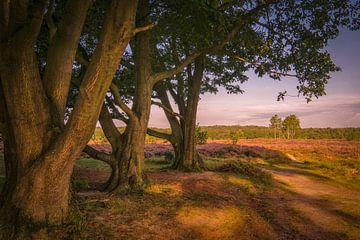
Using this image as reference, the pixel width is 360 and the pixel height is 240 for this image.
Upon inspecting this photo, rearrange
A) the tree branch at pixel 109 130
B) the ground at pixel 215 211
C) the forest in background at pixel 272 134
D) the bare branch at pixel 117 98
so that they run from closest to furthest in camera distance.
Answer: the ground at pixel 215 211
the bare branch at pixel 117 98
the tree branch at pixel 109 130
the forest in background at pixel 272 134

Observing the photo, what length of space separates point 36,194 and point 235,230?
13.6ft

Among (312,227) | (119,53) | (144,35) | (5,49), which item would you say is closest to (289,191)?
(312,227)

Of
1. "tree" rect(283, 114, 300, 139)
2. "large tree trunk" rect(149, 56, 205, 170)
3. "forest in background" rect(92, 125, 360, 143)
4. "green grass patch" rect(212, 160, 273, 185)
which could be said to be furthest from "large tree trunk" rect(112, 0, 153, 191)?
"tree" rect(283, 114, 300, 139)

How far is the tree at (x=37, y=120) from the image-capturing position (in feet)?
16.0

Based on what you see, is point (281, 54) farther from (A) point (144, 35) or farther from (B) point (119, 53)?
(B) point (119, 53)

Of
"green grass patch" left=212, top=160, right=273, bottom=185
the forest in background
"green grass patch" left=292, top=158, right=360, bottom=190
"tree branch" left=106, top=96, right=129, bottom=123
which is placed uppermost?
"tree branch" left=106, top=96, right=129, bottom=123

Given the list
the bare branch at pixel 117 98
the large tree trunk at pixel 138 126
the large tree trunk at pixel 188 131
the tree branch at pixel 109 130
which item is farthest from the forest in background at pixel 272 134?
the bare branch at pixel 117 98

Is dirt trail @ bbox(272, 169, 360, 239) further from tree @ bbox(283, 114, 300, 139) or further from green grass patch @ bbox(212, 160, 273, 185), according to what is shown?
tree @ bbox(283, 114, 300, 139)

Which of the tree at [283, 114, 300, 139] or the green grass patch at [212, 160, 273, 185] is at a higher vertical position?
the tree at [283, 114, 300, 139]

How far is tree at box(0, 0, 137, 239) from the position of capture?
4.89 m

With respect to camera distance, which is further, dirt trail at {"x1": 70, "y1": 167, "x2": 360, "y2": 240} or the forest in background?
the forest in background

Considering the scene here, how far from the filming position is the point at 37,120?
5324mm

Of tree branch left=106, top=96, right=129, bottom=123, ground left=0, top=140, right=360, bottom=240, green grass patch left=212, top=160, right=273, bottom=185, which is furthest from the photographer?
green grass patch left=212, top=160, right=273, bottom=185

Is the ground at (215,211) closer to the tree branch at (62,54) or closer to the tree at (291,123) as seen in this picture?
the tree branch at (62,54)
